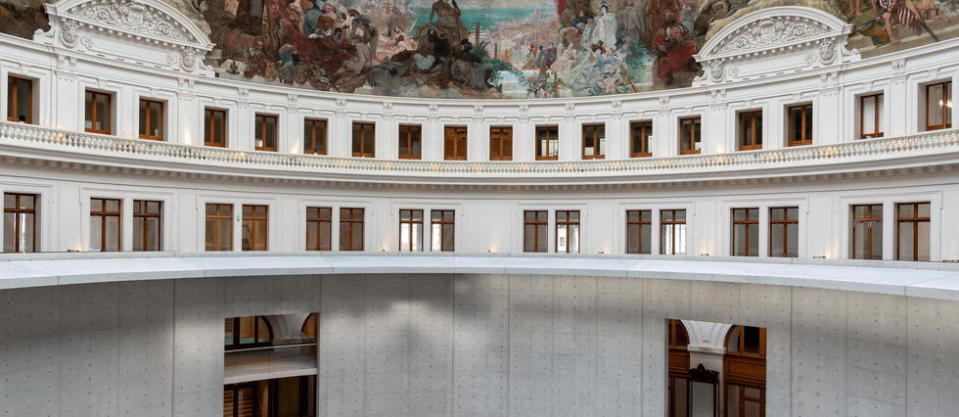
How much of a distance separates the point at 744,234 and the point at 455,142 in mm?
13218

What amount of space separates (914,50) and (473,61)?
1719cm

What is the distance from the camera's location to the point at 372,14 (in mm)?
30625

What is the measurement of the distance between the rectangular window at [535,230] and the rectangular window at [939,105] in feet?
49.2

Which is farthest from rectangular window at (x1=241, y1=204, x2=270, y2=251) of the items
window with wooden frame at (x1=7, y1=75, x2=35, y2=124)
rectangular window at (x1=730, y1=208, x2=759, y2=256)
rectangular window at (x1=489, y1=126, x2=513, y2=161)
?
rectangular window at (x1=730, y1=208, x2=759, y2=256)

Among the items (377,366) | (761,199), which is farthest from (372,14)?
(761,199)

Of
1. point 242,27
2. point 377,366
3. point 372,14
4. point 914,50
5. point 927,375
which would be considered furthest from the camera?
point 372,14

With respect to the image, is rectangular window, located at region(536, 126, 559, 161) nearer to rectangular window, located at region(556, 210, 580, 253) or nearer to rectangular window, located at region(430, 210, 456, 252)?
rectangular window, located at region(556, 210, 580, 253)

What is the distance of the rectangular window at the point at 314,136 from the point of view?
30.7 m

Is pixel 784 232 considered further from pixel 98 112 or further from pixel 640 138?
pixel 98 112

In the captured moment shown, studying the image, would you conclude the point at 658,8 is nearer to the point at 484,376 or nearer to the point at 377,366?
the point at 484,376

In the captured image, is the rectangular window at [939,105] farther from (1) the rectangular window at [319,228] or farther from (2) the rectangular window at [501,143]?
(1) the rectangular window at [319,228]

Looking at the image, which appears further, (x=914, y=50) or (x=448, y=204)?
(x=448, y=204)

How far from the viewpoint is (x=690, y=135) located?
29.8 m

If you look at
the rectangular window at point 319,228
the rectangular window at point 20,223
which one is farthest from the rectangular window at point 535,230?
the rectangular window at point 20,223
